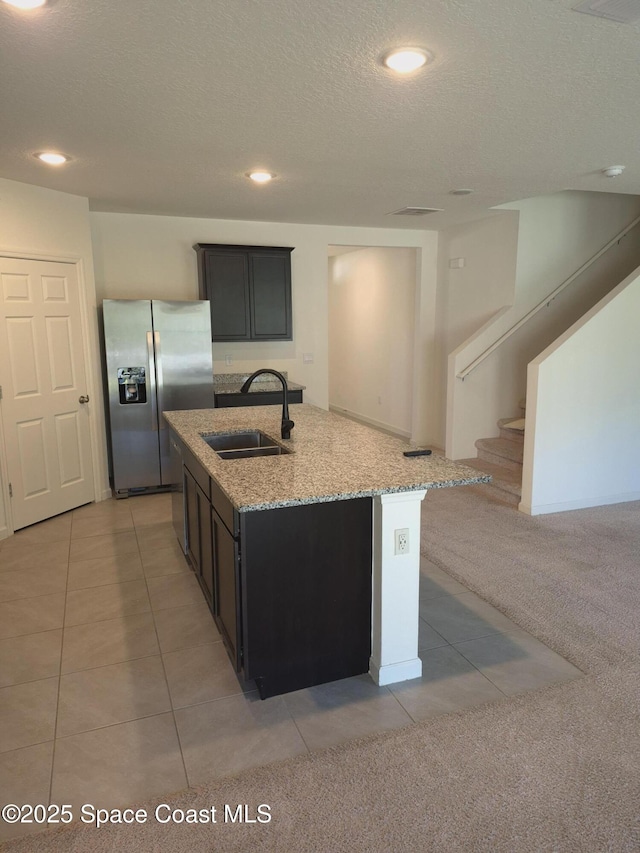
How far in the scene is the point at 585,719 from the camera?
7.07 ft

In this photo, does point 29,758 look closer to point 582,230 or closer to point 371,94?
point 371,94

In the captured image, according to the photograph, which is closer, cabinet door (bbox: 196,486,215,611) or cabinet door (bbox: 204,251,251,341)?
cabinet door (bbox: 196,486,215,611)

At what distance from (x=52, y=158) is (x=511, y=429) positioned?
180 inches

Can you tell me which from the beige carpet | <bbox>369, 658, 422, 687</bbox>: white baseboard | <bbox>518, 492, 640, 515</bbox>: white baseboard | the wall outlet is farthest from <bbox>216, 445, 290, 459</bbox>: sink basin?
<bbox>518, 492, 640, 515</bbox>: white baseboard

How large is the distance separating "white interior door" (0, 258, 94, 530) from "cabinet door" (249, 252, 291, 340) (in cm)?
165

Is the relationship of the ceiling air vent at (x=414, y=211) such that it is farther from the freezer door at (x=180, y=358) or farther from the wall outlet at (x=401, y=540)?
the wall outlet at (x=401, y=540)

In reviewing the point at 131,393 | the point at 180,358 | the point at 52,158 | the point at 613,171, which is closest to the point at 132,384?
the point at 131,393

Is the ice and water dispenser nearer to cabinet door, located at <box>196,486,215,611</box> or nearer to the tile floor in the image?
the tile floor

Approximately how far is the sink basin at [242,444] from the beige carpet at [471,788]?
59.9 inches

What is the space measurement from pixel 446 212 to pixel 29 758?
16.5 feet

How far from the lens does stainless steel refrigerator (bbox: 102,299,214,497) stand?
474cm

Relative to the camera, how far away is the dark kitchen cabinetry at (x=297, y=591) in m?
2.15

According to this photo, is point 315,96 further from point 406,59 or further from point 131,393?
point 131,393

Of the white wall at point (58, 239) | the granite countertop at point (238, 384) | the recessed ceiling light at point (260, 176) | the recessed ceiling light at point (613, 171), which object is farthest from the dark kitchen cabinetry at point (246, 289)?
the recessed ceiling light at point (613, 171)
